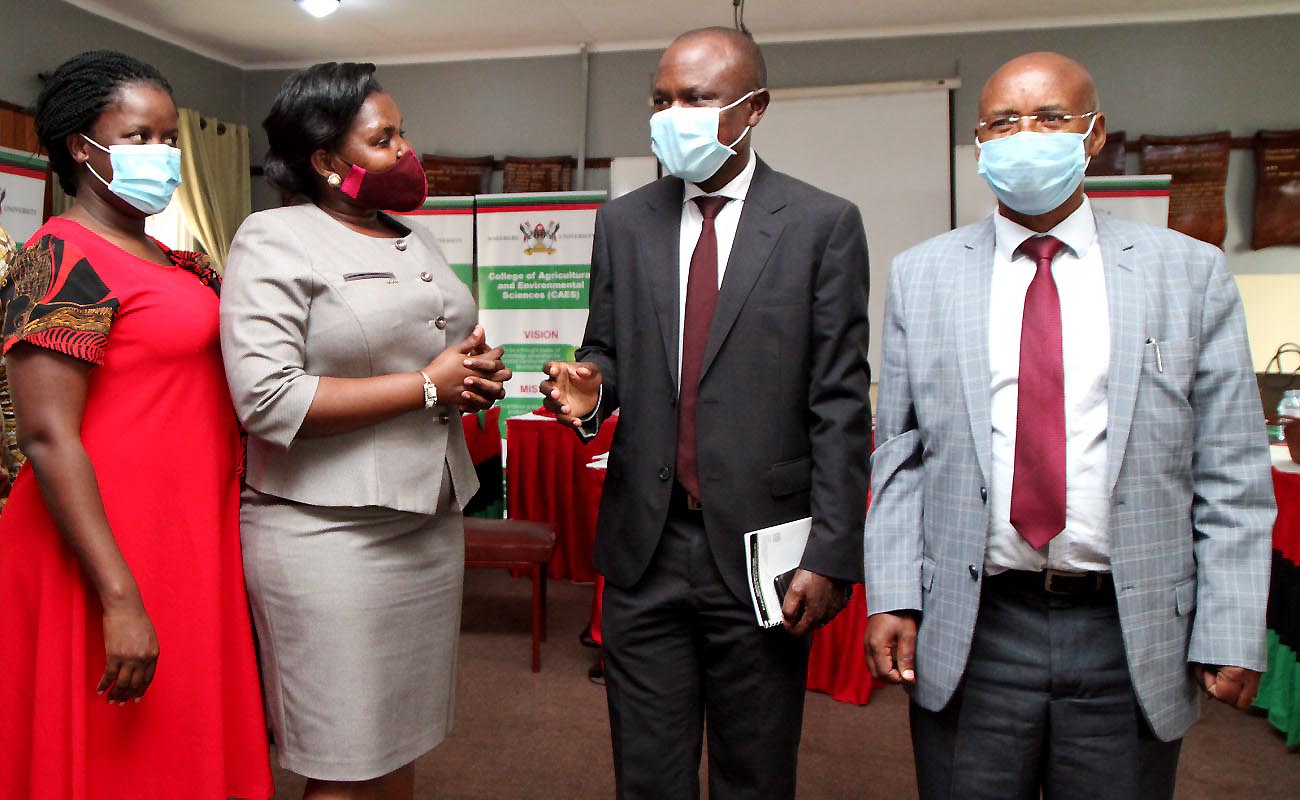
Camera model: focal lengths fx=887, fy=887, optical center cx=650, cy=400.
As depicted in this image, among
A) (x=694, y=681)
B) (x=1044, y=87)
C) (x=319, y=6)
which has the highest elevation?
(x=319, y=6)

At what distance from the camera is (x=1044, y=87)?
1.28 metres

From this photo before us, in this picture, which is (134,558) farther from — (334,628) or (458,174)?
(458,174)

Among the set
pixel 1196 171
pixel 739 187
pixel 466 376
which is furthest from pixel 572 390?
pixel 1196 171

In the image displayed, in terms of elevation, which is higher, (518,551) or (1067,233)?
(1067,233)

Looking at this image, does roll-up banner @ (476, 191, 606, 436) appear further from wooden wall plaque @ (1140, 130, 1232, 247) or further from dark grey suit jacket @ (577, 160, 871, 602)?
dark grey suit jacket @ (577, 160, 871, 602)

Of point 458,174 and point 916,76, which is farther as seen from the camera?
point 458,174

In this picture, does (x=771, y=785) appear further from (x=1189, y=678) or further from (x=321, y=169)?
(x=321, y=169)

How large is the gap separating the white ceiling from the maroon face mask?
448 centimetres

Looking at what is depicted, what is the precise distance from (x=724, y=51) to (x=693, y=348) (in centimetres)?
49

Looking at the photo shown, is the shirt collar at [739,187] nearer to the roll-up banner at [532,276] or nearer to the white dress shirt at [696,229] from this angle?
the white dress shirt at [696,229]

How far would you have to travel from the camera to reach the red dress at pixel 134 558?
1.30 m

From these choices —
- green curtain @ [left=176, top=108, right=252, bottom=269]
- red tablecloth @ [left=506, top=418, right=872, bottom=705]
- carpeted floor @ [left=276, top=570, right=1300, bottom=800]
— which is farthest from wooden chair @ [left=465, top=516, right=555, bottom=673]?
green curtain @ [left=176, top=108, right=252, bottom=269]

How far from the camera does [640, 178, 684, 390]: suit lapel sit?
1439mm

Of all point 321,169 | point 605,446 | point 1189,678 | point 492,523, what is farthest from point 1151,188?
point 321,169
